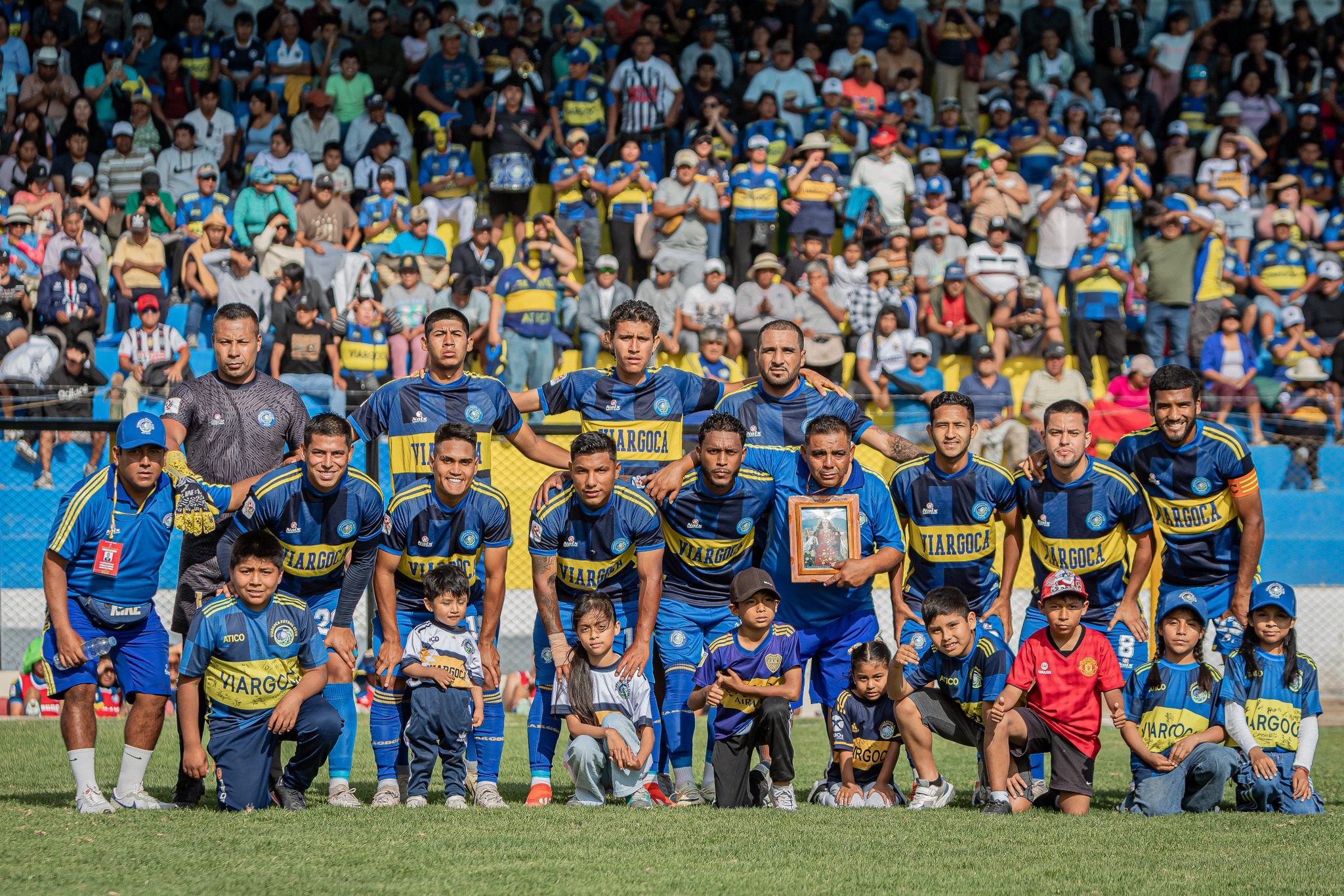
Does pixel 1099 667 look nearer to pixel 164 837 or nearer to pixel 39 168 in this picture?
pixel 164 837

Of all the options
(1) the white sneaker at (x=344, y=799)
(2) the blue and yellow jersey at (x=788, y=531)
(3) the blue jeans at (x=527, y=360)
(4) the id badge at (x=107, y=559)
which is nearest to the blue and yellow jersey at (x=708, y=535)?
(2) the blue and yellow jersey at (x=788, y=531)

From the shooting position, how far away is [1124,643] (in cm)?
790

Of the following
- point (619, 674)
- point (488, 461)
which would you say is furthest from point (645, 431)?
point (619, 674)

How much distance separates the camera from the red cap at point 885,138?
1714 cm

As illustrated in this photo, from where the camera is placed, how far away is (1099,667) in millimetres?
7168

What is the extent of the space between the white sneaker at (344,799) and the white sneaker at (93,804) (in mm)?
1002

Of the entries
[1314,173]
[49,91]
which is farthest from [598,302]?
[1314,173]

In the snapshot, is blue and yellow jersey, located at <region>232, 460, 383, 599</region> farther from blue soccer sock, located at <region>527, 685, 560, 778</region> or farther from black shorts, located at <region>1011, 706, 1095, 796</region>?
black shorts, located at <region>1011, 706, 1095, 796</region>

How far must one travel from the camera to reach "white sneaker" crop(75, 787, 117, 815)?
6.61 m

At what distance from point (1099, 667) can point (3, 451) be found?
8.94 metres

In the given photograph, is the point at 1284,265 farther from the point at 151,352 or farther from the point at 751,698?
the point at 151,352

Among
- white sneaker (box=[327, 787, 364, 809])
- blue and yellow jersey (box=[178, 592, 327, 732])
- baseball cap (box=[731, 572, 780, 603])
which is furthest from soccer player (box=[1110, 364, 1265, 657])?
blue and yellow jersey (box=[178, 592, 327, 732])

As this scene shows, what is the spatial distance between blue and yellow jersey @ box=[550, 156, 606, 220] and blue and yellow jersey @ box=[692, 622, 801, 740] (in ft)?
33.3

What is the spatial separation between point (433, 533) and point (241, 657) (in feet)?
3.67
